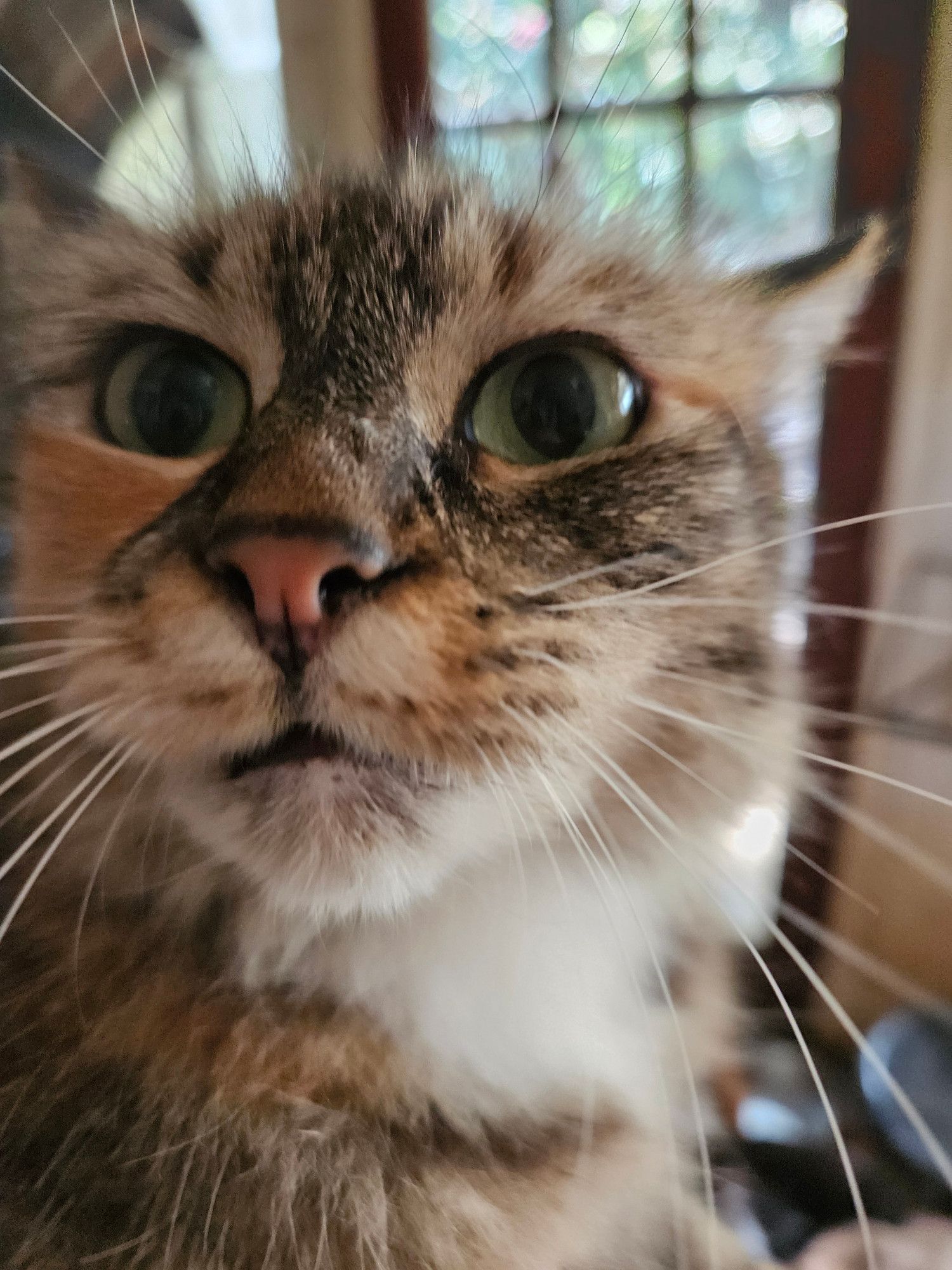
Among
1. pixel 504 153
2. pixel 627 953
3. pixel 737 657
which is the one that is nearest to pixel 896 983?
pixel 627 953

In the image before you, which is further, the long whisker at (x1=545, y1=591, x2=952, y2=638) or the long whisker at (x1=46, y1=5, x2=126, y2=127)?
the long whisker at (x1=46, y1=5, x2=126, y2=127)

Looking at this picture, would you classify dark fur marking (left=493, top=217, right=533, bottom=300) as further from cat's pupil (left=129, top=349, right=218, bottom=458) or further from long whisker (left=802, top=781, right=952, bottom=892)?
long whisker (left=802, top=781, right=952, bottom=892)

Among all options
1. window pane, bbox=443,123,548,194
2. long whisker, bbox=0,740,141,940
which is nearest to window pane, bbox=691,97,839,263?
window pane, bbox=443,123,548,194

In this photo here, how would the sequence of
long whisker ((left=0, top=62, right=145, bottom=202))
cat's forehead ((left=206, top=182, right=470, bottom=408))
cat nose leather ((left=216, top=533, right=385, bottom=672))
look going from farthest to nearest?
Result: long whisker ((left=0, top=62, right=145, bottom=202))
cat's forehead ((left=206, top=182, right=470, bottom=408))
cat nose leather ((left=216, top=533, right=385, bottom=672))

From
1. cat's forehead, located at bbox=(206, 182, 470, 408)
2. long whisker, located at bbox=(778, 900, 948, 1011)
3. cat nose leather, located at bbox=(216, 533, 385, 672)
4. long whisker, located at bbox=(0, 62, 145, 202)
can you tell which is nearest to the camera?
cat nose leather, located at bbox=(216, 533, 385, 672)

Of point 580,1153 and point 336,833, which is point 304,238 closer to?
point 336,833

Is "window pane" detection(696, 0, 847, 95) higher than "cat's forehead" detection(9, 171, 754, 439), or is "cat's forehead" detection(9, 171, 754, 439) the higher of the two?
"window pane" detection(696, 0, 847, 95)

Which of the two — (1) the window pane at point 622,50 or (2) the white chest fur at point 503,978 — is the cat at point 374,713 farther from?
(1) the window pane at point 622,50
